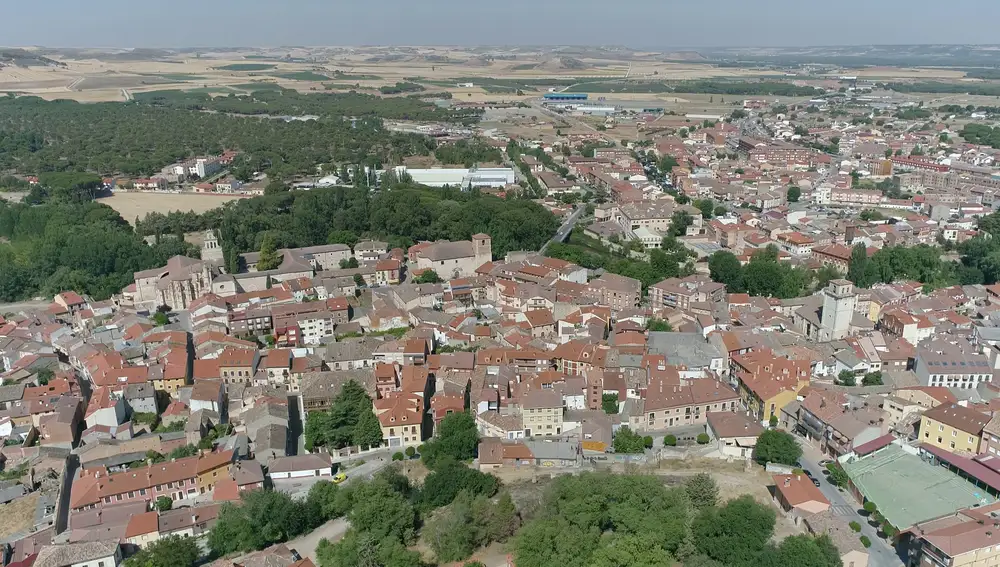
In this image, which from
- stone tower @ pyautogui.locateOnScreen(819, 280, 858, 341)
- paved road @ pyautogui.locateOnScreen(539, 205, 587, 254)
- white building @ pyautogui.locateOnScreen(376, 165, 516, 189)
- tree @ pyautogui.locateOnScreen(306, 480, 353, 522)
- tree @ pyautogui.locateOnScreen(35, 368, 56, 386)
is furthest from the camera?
white building @ pyautogui.locateOnScreen(376, 165, 516, 189)

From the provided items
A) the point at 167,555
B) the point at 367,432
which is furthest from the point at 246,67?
the point at 167,555

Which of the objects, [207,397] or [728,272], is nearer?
[207,397]

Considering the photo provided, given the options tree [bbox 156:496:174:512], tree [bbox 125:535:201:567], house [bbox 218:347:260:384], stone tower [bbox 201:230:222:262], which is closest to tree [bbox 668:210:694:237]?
stone tower [bbox 201:230:222:262]

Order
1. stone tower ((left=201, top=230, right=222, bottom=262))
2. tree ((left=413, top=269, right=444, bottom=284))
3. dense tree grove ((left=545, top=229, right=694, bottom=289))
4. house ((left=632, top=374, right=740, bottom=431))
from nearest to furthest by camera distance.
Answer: house ((left=632, top=374, right=740, bottom=431)) < dense tree grove ((left=545, top=229, right=694, bottom=289)) < tree ((left=413, top=269, right=444, bottom=284)) < stone tower ((left=201, top=230, right=222, bottom=262))

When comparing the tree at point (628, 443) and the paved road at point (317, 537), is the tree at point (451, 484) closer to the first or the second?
the paved road at point (317, 537)

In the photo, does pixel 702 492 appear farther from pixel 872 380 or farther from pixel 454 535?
pixel 872 380

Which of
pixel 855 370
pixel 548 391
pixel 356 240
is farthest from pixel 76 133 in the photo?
pixel 855 370

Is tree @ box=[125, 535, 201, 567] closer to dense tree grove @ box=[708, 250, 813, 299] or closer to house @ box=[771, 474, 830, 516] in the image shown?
house @ box=[771, 474, 830, 516]

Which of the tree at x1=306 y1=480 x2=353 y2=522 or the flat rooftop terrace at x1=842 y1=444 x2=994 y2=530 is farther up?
the flat rooftop terrace at x1=842 y1=444 x2=994 y2=530
